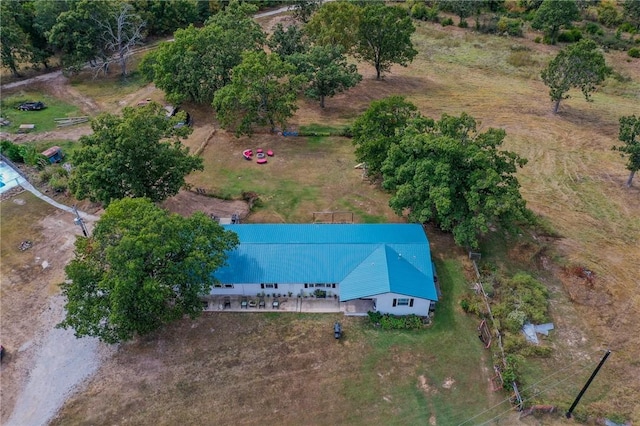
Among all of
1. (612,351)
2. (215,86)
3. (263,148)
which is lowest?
(612,351)

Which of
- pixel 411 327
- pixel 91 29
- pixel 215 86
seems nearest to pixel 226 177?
pixel 215 86

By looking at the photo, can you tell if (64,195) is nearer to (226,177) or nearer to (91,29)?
(226,177)

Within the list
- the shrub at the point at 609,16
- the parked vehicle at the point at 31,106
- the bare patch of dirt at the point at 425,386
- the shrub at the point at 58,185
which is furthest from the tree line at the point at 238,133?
the shrub at the point at 609,16

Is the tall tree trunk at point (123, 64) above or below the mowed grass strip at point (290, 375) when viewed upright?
above

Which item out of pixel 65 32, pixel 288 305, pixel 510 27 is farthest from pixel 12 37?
pixel 510 27

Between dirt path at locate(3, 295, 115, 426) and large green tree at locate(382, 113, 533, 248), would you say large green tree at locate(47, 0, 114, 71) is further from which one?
large green tree at locate(382, 113, 533, 248)

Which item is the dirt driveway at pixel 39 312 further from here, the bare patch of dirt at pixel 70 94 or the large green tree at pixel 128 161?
the bare patch of dirt at pixel 70 94
